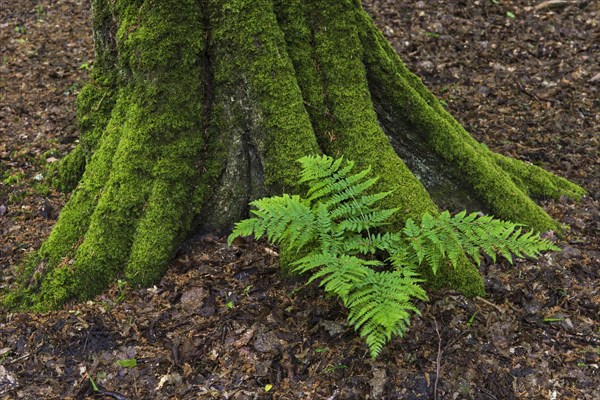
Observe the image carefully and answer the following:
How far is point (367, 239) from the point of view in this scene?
368 cm

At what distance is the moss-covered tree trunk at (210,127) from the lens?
420 centimetres

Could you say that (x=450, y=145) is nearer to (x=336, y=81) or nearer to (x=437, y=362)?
(x=336, y=81)

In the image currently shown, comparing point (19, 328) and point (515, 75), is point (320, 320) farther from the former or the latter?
point (515, 75)

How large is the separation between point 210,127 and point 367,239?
1566mm

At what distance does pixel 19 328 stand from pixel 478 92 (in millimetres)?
5974

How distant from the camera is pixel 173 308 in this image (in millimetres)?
4125

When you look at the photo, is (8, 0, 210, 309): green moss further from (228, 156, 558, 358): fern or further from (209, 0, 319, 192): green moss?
(228, 156, 558, 358): fern

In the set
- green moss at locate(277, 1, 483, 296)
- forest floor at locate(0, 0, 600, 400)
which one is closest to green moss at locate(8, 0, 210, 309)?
forest floor at locate(0, 0, 600, 400)

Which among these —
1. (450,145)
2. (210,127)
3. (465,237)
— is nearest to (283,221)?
(465,237)

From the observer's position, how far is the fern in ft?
11.0

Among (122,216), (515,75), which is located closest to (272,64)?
(122,216)

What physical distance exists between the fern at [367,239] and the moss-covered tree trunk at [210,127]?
43 centimetres

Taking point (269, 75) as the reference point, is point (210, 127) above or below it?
below

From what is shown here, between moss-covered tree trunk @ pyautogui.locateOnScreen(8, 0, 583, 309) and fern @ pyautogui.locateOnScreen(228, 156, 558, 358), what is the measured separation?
43cm
